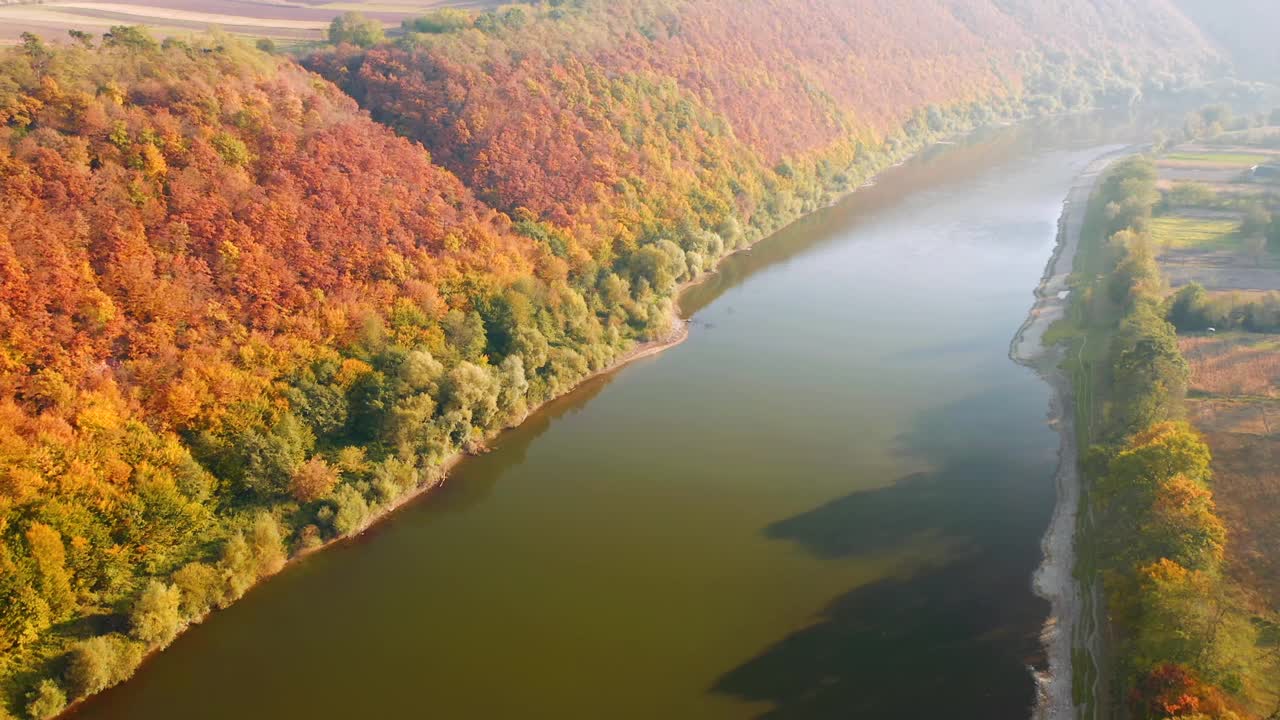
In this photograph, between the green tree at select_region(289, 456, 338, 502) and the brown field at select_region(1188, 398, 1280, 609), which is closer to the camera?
the brown field at select_region(1188, 398, 1280, 609)

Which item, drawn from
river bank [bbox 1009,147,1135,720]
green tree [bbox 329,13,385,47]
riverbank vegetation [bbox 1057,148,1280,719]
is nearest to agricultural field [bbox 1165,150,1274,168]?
river bank [bbox 1009,147,1135,720]

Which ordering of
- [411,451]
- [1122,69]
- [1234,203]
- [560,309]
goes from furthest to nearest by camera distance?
[1122,69] → [1234,203] → [560,309] → [411,451]

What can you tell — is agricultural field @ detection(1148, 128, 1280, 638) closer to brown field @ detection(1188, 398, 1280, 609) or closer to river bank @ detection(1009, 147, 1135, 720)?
brown field @ detection(1188, 398, 1280, 609)

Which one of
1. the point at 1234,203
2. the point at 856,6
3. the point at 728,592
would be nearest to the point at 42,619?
the point at 728,592

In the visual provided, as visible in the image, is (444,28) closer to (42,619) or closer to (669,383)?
(669,383)

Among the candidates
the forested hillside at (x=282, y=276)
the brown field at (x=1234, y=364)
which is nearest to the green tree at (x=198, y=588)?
the forested hillside at (x=282, y=276)

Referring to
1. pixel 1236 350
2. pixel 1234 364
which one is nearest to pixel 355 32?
pixel 1234 364

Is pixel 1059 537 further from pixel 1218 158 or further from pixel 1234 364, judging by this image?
pixel 1218 158
